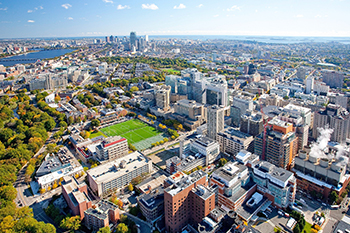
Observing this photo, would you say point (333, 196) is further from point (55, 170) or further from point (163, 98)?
point (163, 98)

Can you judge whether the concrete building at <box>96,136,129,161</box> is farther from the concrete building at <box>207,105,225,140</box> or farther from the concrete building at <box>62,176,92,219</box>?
the concrete building at <box>207,105,225,140</box>

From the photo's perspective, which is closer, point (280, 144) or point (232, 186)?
point (232, 186)

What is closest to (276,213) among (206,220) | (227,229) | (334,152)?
(227,229)

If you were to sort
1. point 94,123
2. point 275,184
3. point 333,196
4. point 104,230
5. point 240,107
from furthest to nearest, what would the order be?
point 94,123
point 240,107
point 333,196
point 275,184
point 104,230

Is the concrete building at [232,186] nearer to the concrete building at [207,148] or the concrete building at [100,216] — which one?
the concrete building at [207,148]

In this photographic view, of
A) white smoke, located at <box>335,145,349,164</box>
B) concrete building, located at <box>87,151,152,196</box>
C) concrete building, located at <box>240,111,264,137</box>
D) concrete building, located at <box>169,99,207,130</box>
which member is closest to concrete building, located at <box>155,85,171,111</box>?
concrete building, located at <box>169,99,207,130</box>

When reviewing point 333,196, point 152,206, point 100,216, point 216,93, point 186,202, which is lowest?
point 333,196

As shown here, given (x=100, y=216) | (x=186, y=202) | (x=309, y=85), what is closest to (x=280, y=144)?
(x=186, y=202)

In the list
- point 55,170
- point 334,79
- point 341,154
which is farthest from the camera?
point 334,79
